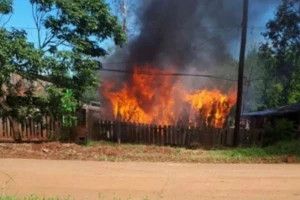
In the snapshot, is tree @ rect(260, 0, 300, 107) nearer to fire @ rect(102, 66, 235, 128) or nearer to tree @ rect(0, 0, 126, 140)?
fire @ rect(102, 66, 235, 128)

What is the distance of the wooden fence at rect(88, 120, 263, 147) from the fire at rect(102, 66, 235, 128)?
210cm

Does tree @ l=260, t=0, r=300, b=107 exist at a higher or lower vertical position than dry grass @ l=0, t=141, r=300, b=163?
higher

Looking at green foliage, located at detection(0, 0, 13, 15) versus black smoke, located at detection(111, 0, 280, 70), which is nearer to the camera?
green foliage, located at detection(0, 0, 13, 15)

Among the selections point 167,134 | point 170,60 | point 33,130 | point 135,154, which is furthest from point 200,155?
point 170,60

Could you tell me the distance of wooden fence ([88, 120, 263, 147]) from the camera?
17062 millimetres

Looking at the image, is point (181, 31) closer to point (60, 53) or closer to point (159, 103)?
point (159, 103)

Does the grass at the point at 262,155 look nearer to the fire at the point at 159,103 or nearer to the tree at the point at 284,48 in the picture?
the fire at the point at 159,103

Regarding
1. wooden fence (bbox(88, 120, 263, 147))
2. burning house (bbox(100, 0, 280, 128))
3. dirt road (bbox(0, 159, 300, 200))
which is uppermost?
burning house (bbox(100, 0, 280, 128))

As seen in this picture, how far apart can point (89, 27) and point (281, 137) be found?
8805mm

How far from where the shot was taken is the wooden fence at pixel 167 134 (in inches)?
672

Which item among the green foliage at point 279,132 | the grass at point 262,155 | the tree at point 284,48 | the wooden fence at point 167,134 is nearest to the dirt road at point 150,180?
the grass at point 262,155

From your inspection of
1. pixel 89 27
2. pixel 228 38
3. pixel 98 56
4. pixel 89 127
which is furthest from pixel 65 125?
pixel 228 38

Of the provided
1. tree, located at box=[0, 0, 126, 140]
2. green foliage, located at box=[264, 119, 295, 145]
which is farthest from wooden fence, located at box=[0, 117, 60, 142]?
green foliage, located at box=[264, 119, 295, 145]

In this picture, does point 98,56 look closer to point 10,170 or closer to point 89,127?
point 89,127
